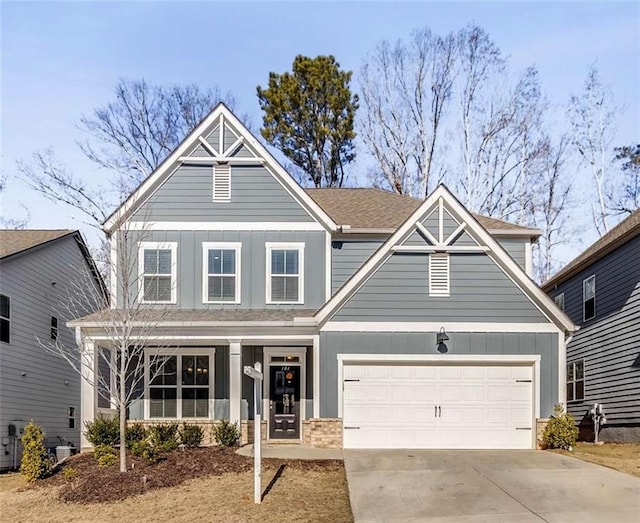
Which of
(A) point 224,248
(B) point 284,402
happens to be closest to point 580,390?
(B) point 284,402

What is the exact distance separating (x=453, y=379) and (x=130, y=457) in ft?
22.8

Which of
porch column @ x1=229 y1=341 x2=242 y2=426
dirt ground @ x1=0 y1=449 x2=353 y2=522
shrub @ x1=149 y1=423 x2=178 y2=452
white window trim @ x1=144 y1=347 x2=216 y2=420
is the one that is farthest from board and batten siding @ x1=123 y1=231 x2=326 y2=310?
dirt ground @ x1=0 y1=449 x2=353 y2=522

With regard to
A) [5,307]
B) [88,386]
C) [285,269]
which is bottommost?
[88,386]

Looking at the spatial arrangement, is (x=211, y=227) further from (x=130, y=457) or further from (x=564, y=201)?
(x=564, y=201)

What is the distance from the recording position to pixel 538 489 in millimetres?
11664

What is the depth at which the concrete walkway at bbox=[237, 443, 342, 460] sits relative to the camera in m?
14.6

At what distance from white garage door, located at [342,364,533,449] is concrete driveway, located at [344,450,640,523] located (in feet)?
3.64

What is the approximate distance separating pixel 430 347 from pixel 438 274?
1609mm

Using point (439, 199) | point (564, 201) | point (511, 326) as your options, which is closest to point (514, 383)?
point (511, 326)

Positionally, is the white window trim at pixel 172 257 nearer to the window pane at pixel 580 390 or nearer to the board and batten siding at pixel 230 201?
the board and batten siding at pixel 230 201

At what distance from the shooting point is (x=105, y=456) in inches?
550

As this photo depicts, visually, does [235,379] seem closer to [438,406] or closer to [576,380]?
[438,406]

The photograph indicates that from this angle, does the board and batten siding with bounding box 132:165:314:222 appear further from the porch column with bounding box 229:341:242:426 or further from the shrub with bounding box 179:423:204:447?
the shrub with bounding box 179:423:204:447

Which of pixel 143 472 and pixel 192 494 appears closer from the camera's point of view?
pixel 192 494
